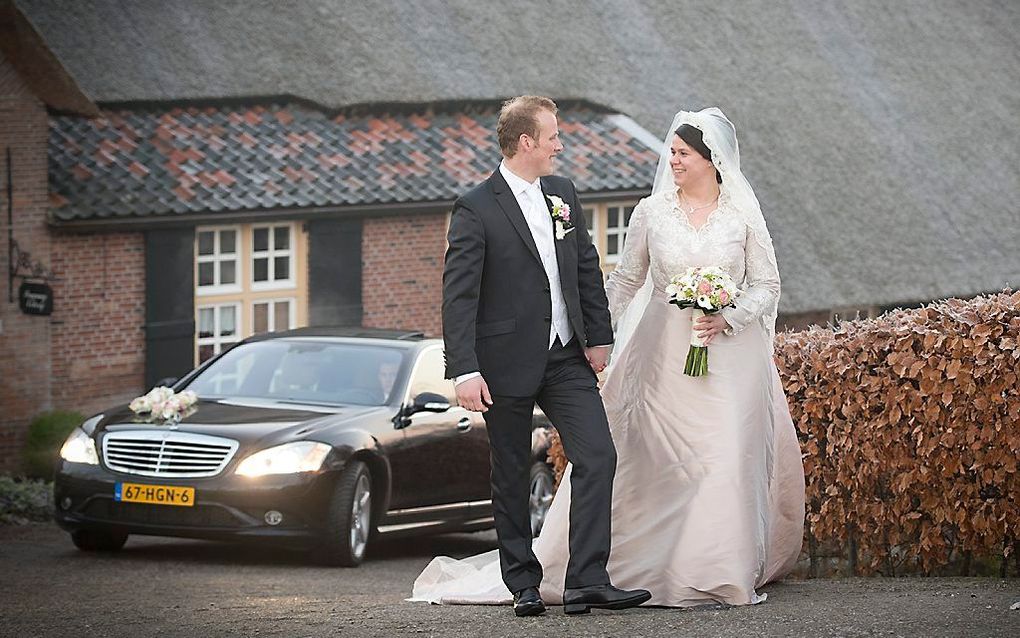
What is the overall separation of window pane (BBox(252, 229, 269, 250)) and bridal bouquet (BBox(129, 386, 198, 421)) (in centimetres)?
816

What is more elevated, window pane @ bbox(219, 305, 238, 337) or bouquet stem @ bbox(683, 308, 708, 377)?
bouquet stem @ bbox(683, 308, 708, 377)

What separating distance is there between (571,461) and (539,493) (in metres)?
6.35

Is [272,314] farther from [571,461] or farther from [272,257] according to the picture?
[571,461]

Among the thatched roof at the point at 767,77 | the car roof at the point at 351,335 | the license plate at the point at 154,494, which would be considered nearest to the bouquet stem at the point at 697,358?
the license plate at the point at 154,494

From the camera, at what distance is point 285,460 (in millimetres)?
10844

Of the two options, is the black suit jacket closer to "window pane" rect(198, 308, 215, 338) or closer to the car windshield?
the car windshield

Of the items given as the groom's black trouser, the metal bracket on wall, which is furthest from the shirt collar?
the metal bracket on wall

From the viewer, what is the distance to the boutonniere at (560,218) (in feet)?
23.2

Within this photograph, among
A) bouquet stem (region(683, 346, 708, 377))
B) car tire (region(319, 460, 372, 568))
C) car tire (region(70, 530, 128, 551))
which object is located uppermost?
bouquet stem (region(683, 346, 708, 377))

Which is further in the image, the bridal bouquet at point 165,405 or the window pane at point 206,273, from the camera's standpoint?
the window pane at point 206,273

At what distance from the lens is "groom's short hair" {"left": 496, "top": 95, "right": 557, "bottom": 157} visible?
699cm

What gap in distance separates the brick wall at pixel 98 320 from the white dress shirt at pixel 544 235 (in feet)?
37.5

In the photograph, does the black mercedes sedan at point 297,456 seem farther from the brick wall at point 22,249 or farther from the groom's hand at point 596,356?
the brick wall at point 22,249

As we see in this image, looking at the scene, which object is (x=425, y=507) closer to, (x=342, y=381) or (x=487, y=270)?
(x=342, y=381)
